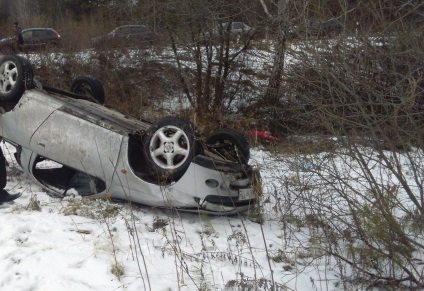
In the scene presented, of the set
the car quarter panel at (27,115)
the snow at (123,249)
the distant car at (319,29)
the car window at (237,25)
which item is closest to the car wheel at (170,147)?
the snow at (123,249)

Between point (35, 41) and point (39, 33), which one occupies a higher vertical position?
point (39, 33)

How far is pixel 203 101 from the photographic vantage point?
1075 centimetres

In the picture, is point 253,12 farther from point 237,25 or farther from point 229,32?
point 229,32

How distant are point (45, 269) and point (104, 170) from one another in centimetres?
157

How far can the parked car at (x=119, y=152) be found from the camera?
4664 millimetres

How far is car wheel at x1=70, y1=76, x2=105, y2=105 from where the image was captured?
6.51 m

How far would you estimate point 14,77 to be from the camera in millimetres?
5551

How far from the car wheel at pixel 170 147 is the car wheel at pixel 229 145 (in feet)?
1.90

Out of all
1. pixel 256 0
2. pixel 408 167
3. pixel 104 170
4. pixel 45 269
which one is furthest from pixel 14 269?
pixel 256 0

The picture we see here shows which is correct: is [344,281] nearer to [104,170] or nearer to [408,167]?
[408,167]

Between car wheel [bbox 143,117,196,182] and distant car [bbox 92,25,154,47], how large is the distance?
6.82 m

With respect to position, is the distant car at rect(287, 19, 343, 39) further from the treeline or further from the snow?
the snow

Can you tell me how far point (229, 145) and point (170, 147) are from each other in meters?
0.86

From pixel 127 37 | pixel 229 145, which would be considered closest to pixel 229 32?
pixel 127 37
